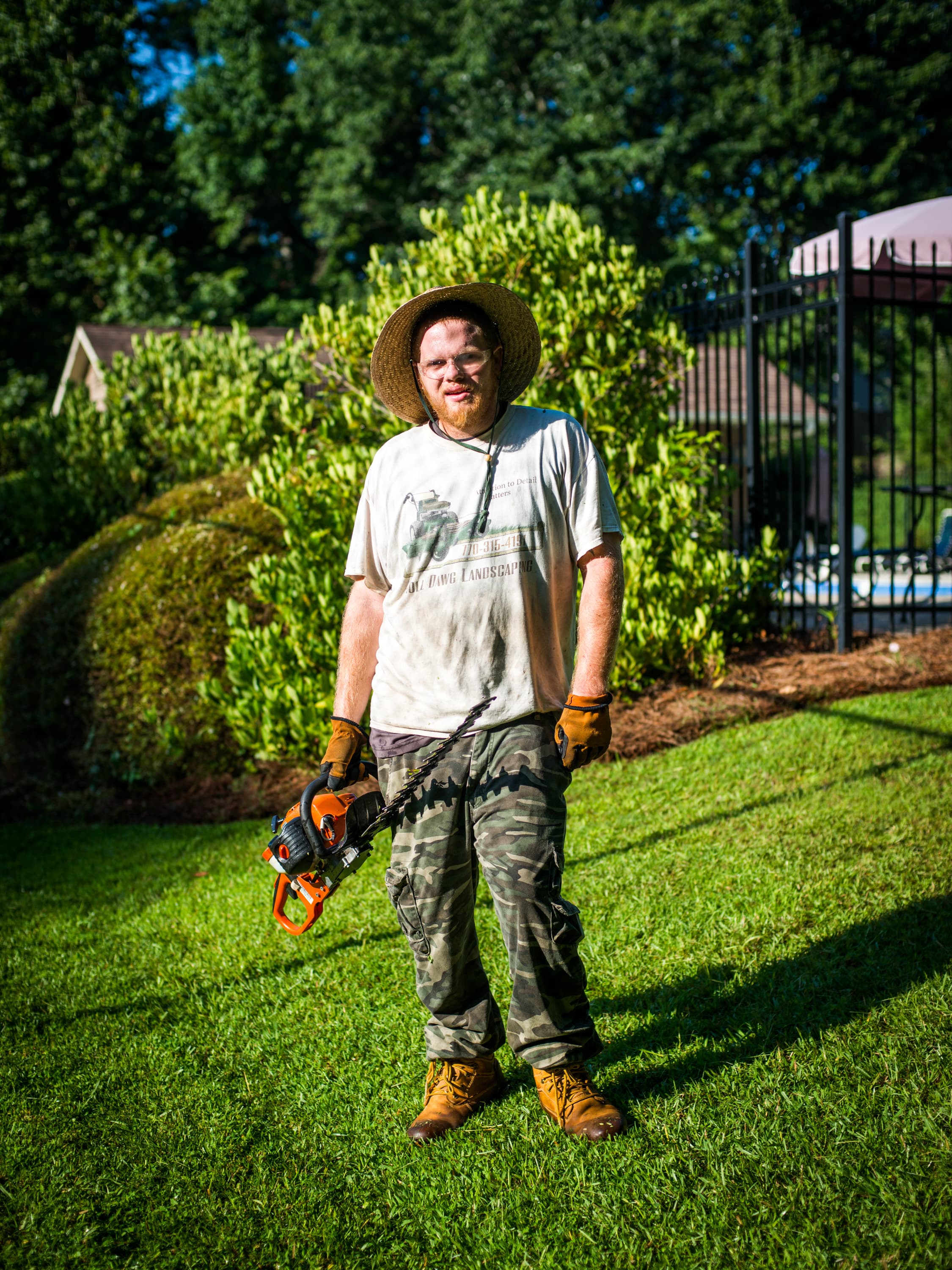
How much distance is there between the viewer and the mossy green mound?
6688mm

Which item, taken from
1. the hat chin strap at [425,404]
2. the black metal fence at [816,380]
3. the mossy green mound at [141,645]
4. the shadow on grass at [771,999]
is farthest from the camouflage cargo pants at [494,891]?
the black metal fence at [816,380]

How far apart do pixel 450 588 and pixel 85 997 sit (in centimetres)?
225

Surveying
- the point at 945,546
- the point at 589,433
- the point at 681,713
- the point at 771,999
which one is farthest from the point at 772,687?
the point at 945,546

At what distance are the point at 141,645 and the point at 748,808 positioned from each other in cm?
400

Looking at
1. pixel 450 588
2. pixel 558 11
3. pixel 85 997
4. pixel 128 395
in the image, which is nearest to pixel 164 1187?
pixel 85 997

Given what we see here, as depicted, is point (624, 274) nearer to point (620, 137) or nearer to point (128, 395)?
point (128, 395)

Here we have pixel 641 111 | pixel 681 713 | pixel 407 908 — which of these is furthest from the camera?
pixel 641 111

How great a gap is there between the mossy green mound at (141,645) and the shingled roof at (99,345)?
393 inches

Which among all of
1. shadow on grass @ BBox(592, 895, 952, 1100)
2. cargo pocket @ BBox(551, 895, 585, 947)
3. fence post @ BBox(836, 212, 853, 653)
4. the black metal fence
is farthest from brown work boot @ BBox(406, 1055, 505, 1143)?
fence post @ BBox(836, 212, 853, 653)

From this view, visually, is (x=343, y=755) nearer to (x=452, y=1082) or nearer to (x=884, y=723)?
(x=452, y=1082)

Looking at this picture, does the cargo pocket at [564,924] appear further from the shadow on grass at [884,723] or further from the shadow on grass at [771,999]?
the shadow on grass at [884,723]

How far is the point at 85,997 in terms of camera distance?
3.75 metres

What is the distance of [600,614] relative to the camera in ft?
8.72

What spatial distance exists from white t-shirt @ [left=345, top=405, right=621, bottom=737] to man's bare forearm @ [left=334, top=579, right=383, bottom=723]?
7.1 inches
